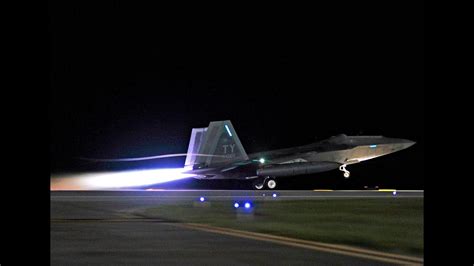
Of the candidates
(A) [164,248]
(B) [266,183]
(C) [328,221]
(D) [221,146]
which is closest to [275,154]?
(B) [266,183]

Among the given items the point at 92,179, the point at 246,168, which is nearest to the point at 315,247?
the point at 92,179

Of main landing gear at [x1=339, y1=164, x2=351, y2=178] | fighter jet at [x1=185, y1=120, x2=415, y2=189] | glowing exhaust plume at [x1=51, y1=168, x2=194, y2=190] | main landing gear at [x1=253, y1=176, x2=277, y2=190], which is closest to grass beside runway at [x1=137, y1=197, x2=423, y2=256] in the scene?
glowing exhaust plume at [x1=51, y1=168, x2=194, y2=190]

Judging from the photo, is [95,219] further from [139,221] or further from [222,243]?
[222,243]

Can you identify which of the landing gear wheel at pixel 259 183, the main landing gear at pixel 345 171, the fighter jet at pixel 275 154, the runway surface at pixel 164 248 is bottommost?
the runway surface at pixel 164 248

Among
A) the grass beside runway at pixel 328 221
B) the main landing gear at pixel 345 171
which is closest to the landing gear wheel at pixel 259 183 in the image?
the main landing gear at pixel 345 171

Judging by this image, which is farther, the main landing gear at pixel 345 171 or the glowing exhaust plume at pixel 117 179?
the main landing gear at pixel 345 171

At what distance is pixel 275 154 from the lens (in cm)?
6016

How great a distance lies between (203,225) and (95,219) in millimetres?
4129

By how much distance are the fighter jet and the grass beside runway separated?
77.8 ft

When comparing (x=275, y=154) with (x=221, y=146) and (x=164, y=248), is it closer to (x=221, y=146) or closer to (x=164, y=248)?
(x=221, y=146)

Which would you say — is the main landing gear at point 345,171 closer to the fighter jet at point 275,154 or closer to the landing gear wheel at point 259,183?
the fighter jet at point 275,154

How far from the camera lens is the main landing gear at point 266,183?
2350 inches

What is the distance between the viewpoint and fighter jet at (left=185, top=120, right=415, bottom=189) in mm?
58281

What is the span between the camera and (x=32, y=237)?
13688 millimetres
